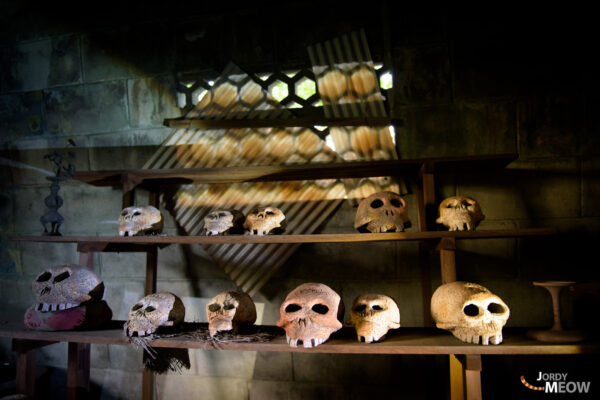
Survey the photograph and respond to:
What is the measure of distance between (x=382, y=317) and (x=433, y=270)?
73 cm

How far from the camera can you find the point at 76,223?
3.10 m

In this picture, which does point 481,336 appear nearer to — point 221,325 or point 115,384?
point 221,325

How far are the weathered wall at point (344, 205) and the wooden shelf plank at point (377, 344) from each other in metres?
0.32

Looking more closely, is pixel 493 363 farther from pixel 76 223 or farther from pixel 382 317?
pixel 76 223

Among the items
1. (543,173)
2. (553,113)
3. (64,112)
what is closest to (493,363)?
(543,173)

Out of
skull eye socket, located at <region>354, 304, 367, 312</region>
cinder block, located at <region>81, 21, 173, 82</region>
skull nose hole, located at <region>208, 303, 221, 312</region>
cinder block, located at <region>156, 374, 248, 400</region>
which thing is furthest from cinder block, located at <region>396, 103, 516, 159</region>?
cinder block, located at <region>156, 374, 248, 400</region>

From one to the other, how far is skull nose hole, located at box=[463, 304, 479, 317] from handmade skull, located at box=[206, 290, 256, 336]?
1.16 m

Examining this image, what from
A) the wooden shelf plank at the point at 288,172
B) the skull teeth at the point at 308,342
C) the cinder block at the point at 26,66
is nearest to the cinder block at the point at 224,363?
the skull teeth at the point at 308,342

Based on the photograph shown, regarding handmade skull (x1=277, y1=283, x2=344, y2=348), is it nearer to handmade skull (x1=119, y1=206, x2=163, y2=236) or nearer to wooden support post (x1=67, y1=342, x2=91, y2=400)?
handmade skull (x1=119, y1=206, x2=163, y2=236)

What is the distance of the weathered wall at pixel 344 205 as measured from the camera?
2492 millimetres

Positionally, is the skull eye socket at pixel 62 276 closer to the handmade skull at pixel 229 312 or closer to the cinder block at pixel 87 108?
the handmade skull at pixel 229 312

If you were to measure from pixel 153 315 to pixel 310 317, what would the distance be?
88 cm

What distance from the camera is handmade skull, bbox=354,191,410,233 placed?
215cm

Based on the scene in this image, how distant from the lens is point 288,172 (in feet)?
8.30
